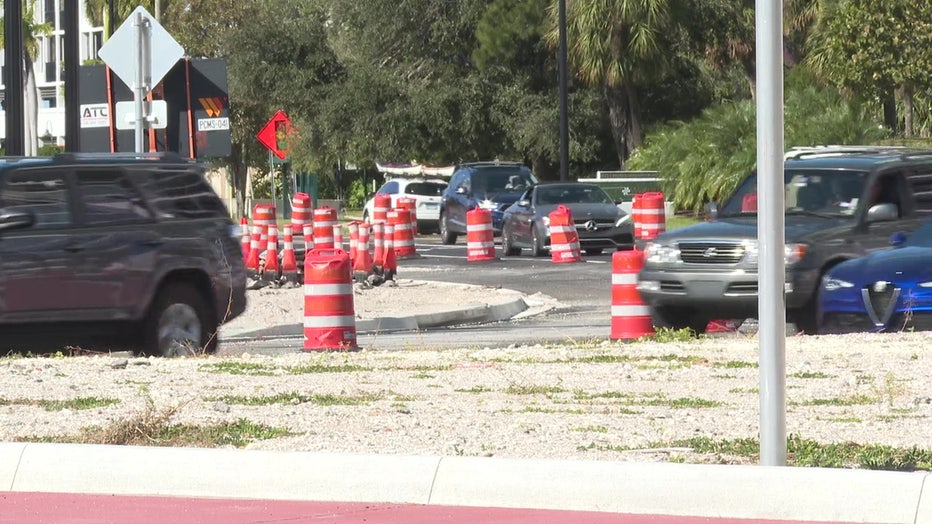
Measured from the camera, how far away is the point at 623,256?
645 inches

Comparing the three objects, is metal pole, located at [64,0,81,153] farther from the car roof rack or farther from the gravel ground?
the gravel ground

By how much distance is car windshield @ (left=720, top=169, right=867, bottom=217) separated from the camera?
653 inches

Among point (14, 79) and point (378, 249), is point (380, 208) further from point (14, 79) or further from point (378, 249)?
point (14, 79)

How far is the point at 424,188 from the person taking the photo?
46875 mm

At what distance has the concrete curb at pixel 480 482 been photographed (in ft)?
23.3

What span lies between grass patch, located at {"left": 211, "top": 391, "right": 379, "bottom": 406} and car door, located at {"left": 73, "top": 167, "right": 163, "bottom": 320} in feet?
9.99

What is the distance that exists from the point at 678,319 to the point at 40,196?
6.21 m

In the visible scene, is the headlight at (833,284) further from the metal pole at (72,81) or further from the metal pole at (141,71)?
the metal pole at (72,81)

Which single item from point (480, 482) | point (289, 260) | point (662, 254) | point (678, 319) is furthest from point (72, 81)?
point (480, 482)

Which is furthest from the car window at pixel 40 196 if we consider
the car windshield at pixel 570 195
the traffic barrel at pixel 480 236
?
the car windshield at pixel 570 195

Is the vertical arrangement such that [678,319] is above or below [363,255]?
below

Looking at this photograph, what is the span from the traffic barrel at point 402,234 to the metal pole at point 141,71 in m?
15.3

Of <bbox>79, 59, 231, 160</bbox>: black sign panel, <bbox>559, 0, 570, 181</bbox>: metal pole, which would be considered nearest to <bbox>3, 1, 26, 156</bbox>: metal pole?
<bbox>79, 59, 231, 160</bbox>: black sign panel

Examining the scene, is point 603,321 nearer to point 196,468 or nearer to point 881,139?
point 196,468
